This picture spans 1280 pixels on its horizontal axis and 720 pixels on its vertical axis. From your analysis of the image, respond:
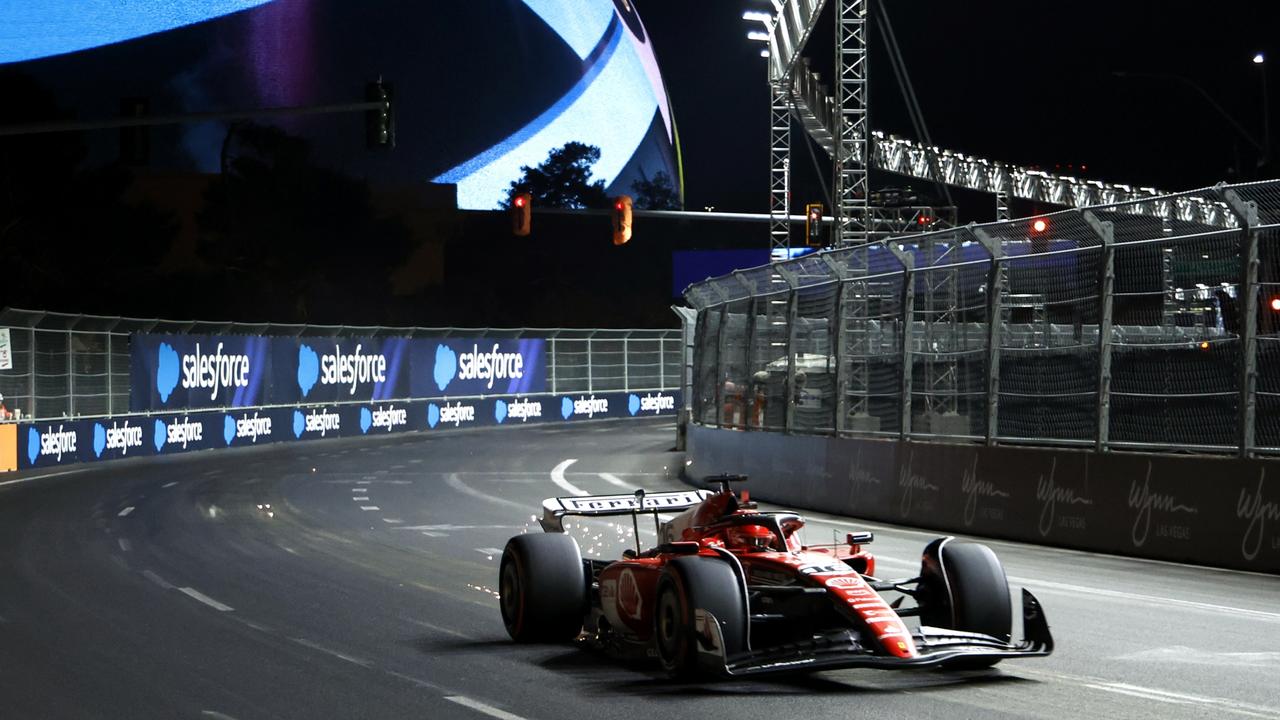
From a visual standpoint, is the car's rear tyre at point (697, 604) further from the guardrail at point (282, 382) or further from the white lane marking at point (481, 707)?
the guardrail at point (282, 382)

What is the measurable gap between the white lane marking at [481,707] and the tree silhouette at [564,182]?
10299 centimetres

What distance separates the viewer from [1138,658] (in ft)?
30.5

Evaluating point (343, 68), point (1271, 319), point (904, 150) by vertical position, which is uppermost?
point (343, 68)

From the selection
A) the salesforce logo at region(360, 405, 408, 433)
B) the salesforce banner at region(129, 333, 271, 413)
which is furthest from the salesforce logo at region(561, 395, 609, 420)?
the salesforce banner at region(129, 333, 271, 413)

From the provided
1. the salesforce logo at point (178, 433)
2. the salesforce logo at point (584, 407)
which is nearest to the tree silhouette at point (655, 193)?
the salesforce logo at point (584, 407)

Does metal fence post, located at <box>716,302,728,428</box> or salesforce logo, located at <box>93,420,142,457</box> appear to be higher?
metal fence post, located at <box>716,302,728,428</box>

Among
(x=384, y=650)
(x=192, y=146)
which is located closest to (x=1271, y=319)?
(x=384, y=650)

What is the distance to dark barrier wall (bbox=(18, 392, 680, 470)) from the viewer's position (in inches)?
1226

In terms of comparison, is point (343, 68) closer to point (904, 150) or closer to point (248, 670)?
point (904, 150)

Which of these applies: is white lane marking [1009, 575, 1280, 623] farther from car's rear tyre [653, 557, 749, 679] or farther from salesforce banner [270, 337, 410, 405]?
salesforce banner [270, 337, 410, 405]

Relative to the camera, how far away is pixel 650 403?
53.3 meters

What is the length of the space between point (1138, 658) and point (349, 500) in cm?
1446

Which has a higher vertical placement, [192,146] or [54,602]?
[192,146]

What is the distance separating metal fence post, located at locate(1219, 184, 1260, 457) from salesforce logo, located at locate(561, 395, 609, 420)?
36.7m
